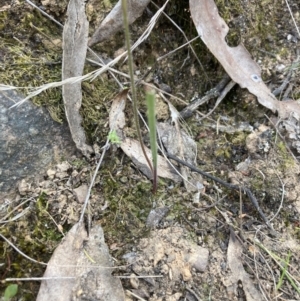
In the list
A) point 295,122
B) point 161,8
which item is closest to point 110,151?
point 161,8

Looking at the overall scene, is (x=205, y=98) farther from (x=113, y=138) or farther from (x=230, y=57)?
(x=113, y=138)

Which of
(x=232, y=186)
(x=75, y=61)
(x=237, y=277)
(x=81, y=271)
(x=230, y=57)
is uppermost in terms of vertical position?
(x=75, y=61)

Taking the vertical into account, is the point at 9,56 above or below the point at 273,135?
above

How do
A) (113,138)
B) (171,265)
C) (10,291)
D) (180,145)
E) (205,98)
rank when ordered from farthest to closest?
(205,98) → (180,145) → (113,138) → (171,265) → (10,291)

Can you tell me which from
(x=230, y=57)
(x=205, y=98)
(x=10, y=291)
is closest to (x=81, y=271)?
(x=10, y=291)

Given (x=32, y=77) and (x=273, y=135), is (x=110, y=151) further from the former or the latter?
(x=273, y=135)

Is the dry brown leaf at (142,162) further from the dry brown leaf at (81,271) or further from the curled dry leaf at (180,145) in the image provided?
the dry brown leaf at (81,271)

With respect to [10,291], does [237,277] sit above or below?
below
